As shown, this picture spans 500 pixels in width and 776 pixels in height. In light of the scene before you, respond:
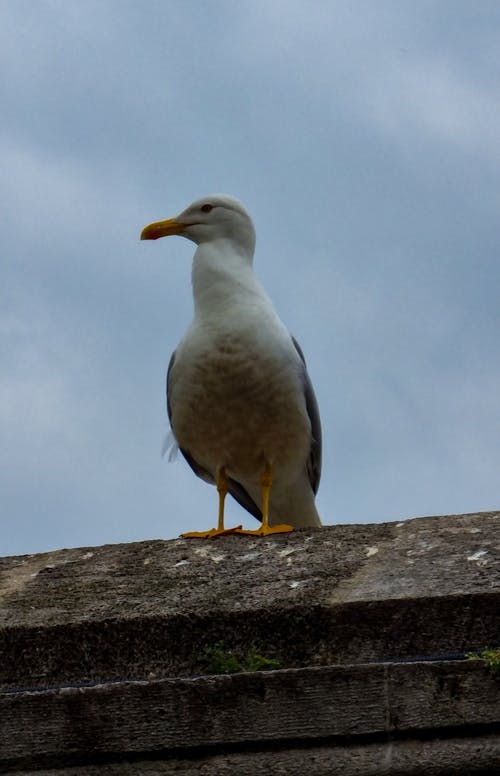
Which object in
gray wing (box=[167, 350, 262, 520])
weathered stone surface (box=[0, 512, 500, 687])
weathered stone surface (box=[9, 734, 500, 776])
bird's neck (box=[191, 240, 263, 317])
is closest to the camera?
weathered stone surface (box=[9, 734, 500, 776])

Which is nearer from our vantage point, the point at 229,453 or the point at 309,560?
the point at 309,560

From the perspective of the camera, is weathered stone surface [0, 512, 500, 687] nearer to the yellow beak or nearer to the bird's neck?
the bird's neck

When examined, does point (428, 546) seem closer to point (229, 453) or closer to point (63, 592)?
point (63, 592)

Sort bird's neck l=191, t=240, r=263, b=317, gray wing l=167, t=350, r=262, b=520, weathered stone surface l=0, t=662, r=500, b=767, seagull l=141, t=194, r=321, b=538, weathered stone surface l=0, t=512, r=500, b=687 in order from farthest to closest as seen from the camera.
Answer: gray wing l=167, t=350, r=262, b=520, bird's neck l=191, t=240, r=263, b=317, seagull l=141, t=194, r=321, b=538, weathered stone surface l=0, t=512, r=500, b=687, weathered stone surface l=0, t=662, r=500, b=767

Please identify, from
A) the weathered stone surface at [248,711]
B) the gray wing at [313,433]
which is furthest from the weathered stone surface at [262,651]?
the gray wing at [313,433]

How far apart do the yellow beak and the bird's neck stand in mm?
243

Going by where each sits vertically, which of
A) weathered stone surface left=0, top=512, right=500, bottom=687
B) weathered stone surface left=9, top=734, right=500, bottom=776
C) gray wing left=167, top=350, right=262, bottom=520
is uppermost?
gray wing left=167, top=350, right=262, bottom=520

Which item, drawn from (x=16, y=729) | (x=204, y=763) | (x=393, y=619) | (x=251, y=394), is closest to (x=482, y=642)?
(x=393, y=619)

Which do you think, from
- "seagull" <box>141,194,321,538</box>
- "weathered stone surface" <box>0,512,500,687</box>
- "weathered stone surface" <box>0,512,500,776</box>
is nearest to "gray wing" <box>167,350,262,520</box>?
"seagull" <box>141,194,321,538</box>

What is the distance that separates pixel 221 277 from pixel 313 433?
1.20m

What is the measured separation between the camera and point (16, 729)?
4.28m

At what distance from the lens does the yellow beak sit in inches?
382

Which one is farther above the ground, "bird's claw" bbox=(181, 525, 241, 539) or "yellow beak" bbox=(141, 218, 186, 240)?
"yellow beak" bbox=(141, 218, 186, 240)

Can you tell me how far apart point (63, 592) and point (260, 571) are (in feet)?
2.65
